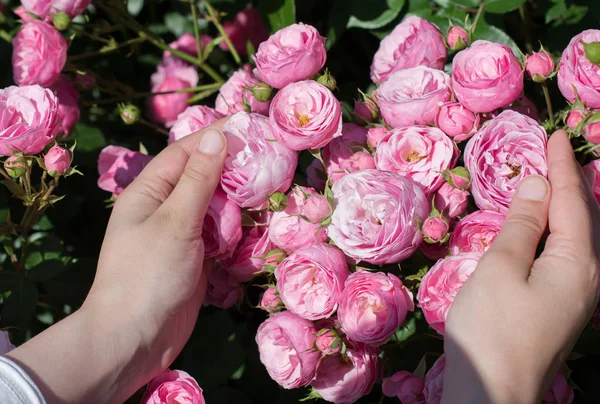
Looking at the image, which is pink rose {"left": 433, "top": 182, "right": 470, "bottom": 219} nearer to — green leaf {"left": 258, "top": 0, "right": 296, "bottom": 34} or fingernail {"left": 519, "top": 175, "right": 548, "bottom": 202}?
fingernail {"left": 519, "top": 175, "right": 548, "bottom": 202}

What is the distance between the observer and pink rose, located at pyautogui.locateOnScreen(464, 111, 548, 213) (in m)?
1.36

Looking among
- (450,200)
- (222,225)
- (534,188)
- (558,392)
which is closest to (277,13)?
(222,225)

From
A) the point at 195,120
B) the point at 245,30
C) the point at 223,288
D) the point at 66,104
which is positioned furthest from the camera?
the point at 245,30

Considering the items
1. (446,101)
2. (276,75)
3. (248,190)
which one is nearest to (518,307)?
(446,101)

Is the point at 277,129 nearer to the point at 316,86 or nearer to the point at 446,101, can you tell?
the point at 316,86

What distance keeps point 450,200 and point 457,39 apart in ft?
1.47

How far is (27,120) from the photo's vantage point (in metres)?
1.62

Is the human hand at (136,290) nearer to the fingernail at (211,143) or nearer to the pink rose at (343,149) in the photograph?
the fingernail at (211,143)

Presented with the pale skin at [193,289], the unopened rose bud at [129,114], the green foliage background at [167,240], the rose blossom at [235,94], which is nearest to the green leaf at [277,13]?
the green foliage background at [167,240]

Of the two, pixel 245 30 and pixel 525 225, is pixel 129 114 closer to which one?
pixel 245 30

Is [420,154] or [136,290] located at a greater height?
[420,154]

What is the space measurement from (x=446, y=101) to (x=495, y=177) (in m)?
0.24

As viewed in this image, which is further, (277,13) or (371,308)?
(277,13)

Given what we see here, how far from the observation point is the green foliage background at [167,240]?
5.89 feet
